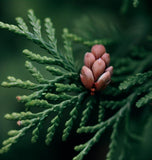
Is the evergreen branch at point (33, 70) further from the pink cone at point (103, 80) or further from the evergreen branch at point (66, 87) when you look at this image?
the pink cone at point (103, 80)

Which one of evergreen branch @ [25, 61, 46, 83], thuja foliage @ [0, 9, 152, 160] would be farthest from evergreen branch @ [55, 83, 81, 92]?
evergreen branch @ [25, 61, 46, 83]

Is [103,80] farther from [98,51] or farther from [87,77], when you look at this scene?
[98,51]

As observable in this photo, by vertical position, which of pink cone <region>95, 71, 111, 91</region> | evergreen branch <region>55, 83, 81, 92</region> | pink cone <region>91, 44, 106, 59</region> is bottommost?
pink cone <region>95, 71, 111, 91</region>

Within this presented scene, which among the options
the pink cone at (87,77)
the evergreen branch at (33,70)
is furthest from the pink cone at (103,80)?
the evergreen branch at (33,70)

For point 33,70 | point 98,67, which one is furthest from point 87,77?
point 33,70

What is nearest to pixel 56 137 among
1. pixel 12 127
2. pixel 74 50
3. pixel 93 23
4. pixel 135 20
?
pixel 12 127

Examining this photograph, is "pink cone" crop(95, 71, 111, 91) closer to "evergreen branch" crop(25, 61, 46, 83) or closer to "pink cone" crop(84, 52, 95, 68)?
"pink cone" crop(84, 52, 95, 68)

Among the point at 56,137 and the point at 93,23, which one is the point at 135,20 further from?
the point at 56,137

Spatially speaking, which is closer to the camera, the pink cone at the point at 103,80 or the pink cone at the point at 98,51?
the pink cone at the point at 103,80
